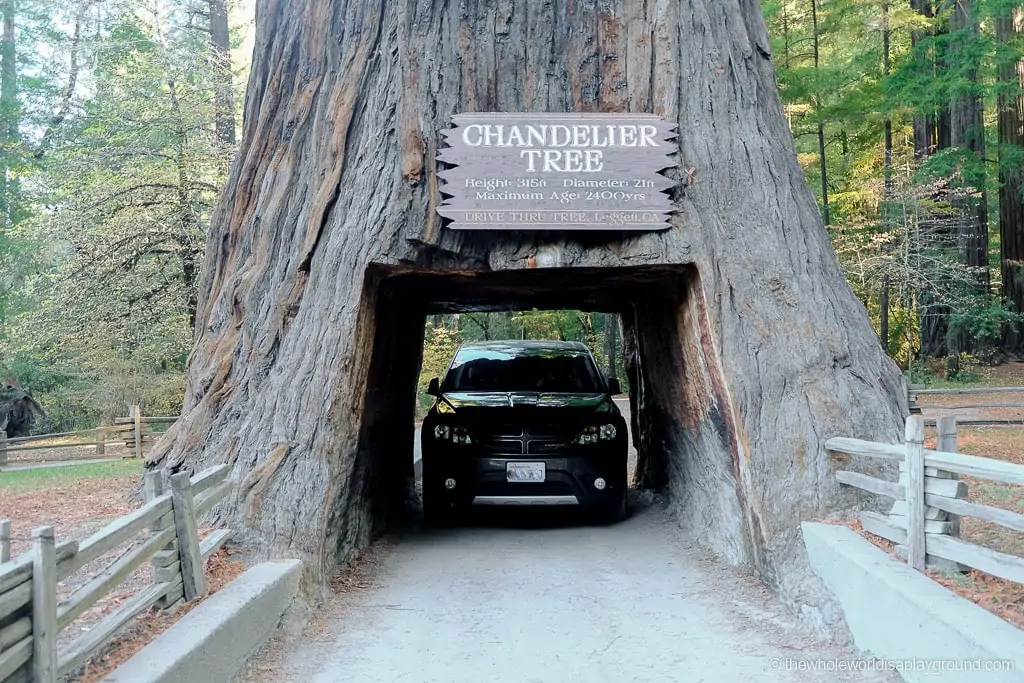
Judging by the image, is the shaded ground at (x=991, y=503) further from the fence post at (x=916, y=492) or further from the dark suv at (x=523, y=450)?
the dark suv at (x=523, y=450)

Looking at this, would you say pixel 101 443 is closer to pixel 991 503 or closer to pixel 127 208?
pixel 127 208

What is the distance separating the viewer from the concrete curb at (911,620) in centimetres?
388

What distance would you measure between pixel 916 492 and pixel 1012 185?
67.8 ft

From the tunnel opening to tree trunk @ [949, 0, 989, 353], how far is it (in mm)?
11799

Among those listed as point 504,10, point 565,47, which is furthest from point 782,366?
point 504,10

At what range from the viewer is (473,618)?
20.7 feet

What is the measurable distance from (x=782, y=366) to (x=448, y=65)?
4.11 metres

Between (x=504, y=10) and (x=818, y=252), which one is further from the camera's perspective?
(x=504, y=10)

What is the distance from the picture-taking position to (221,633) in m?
4.74

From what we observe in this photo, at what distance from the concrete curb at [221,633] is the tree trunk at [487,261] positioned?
58 cm

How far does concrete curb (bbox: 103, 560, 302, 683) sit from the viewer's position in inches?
160

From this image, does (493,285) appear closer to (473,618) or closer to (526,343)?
(526,343)

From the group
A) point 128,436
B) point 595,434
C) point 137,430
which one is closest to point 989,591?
point 595,434

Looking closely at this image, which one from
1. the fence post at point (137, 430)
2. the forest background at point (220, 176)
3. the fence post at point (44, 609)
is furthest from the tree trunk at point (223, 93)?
the fence post at point (44, 609)
